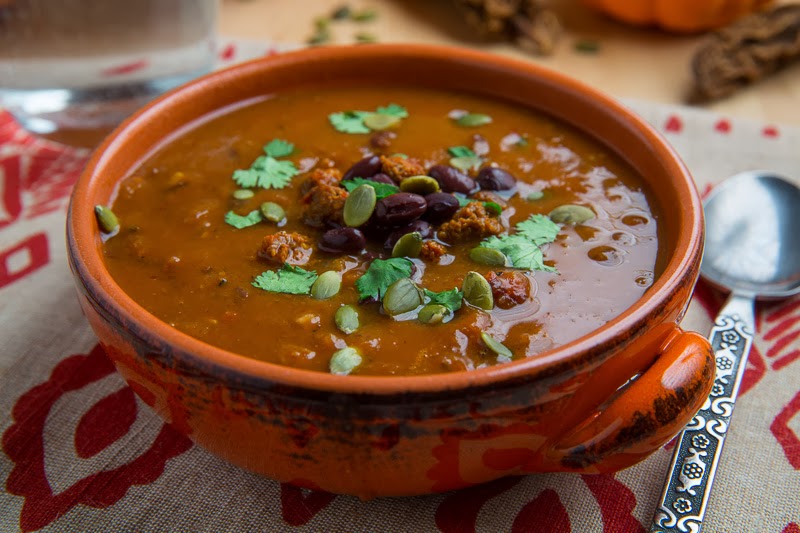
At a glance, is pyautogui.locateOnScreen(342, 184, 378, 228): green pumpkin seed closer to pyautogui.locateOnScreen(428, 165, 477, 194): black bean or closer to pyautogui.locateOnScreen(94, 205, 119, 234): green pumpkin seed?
pyautogui.locateOnScreen(428, 165, 477, 194): black bean

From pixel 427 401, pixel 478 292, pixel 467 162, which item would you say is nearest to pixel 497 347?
pixel 478 292

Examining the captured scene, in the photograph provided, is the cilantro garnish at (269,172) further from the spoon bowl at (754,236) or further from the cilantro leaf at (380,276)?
the spoon bowl at (754,236)

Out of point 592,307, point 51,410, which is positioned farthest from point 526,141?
point 51,410

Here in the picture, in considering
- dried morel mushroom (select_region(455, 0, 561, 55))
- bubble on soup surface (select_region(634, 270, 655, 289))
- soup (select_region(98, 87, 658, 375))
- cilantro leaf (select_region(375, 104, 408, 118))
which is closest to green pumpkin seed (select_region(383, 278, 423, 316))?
soup (select_region(98, 87, 658, 375))

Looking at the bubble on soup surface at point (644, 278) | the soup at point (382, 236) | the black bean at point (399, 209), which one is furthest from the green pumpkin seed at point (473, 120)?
the bubble on soup surface at point (644, 278)

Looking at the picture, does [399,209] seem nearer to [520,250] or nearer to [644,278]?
[520,250]

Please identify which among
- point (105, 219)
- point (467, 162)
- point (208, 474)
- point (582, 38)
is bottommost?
point (208, 474)
